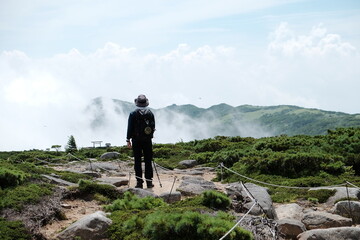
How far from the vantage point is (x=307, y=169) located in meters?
16.1

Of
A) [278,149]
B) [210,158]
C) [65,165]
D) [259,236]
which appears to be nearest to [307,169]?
[278,149]

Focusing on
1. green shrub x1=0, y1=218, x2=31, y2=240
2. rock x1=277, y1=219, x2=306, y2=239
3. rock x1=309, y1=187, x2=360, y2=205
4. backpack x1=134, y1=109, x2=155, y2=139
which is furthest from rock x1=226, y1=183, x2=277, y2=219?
green shrub x1=0, y1=218, x2=31, y2=240

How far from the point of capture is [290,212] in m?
10.7

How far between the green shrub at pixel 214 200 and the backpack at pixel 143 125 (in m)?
4.27

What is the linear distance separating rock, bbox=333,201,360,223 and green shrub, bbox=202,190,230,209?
3056mm

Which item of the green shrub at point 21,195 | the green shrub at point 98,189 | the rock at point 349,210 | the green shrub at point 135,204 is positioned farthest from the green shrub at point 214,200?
the green shrub at point 21,195

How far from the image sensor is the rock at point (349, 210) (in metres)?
10.2

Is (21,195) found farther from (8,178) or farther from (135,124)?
(135,124)

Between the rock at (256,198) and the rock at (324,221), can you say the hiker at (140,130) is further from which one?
the rock at (324,221)

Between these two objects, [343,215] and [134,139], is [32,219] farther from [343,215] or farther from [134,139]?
[343,215]

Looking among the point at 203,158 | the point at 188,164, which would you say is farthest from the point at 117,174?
the point at 203,158

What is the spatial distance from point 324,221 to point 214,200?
100 inches

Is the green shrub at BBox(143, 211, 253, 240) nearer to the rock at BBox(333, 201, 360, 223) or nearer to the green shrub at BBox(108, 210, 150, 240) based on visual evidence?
the green shrub at BBox(108, 210, 150, 240)

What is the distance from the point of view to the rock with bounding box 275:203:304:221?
10383 millimetres
